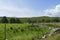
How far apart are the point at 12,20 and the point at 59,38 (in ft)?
291

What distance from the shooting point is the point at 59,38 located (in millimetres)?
13734

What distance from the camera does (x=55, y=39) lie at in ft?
45.3

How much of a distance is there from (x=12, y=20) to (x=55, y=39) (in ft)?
290

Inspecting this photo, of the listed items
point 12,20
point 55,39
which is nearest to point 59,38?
point 55,39

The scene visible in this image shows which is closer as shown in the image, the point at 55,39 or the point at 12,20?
the point at 55,39

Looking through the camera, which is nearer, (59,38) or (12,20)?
(59,38)

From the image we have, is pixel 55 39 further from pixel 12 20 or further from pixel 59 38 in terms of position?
pixel 12 20

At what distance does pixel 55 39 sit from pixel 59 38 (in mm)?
330

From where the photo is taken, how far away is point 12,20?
333 ft
